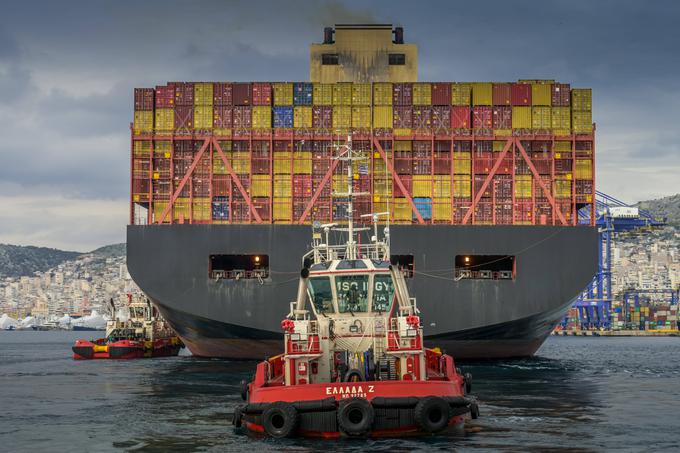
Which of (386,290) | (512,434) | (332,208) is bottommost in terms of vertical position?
(512,434)

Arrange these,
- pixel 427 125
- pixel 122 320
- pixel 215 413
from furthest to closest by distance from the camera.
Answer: pixel 122 320 → pixel 427 125 → pixel 215 413

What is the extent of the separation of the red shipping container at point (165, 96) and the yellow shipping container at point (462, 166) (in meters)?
17.4

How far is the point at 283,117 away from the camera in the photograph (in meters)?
61.4

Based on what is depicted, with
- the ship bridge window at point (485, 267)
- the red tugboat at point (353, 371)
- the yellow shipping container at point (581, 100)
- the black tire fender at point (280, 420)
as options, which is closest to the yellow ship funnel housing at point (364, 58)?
the yellow shipping container at point (581, 100)

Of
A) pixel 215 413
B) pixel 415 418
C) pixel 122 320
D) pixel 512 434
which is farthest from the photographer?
pixel 122 320

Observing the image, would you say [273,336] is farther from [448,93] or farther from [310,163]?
[448,93]

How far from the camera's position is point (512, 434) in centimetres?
3050

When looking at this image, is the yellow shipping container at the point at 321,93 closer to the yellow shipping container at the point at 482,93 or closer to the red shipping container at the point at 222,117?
the red shipping container at the point at 222,117

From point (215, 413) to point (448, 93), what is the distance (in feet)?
104

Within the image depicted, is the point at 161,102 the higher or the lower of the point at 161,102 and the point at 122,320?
the higher

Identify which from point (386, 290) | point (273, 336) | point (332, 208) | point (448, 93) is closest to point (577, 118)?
point (448, 93)

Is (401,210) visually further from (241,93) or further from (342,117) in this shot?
(241,93)

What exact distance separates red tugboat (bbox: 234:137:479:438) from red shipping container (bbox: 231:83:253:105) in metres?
29.1

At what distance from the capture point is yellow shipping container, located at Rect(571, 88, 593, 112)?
6169 centimetres
